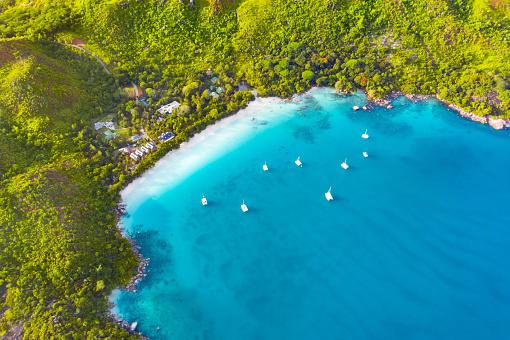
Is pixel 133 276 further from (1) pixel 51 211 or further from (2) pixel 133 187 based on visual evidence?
(2) pixel 133 187

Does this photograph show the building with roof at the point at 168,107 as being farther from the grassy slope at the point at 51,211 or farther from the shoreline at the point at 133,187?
the grassy slope at the point at 51,211

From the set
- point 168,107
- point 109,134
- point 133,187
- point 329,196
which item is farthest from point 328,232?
point 109,134

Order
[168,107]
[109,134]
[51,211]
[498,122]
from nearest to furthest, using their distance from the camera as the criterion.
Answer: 1. [51,211]
2. [109,134]
3. [498,122]
4. [168,107]

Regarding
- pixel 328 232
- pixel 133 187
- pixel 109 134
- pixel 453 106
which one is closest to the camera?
pixel 328 232

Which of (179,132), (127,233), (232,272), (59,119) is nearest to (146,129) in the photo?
(179,132)

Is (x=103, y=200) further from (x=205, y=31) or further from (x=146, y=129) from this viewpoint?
(x=205, y=31)

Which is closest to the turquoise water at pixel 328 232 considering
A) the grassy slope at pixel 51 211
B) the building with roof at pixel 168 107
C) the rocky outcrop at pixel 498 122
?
the rocky outcrop at pixel 498 122

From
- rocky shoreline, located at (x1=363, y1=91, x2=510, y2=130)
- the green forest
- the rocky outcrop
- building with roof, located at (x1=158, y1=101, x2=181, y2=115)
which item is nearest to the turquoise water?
the rocky outcrop
